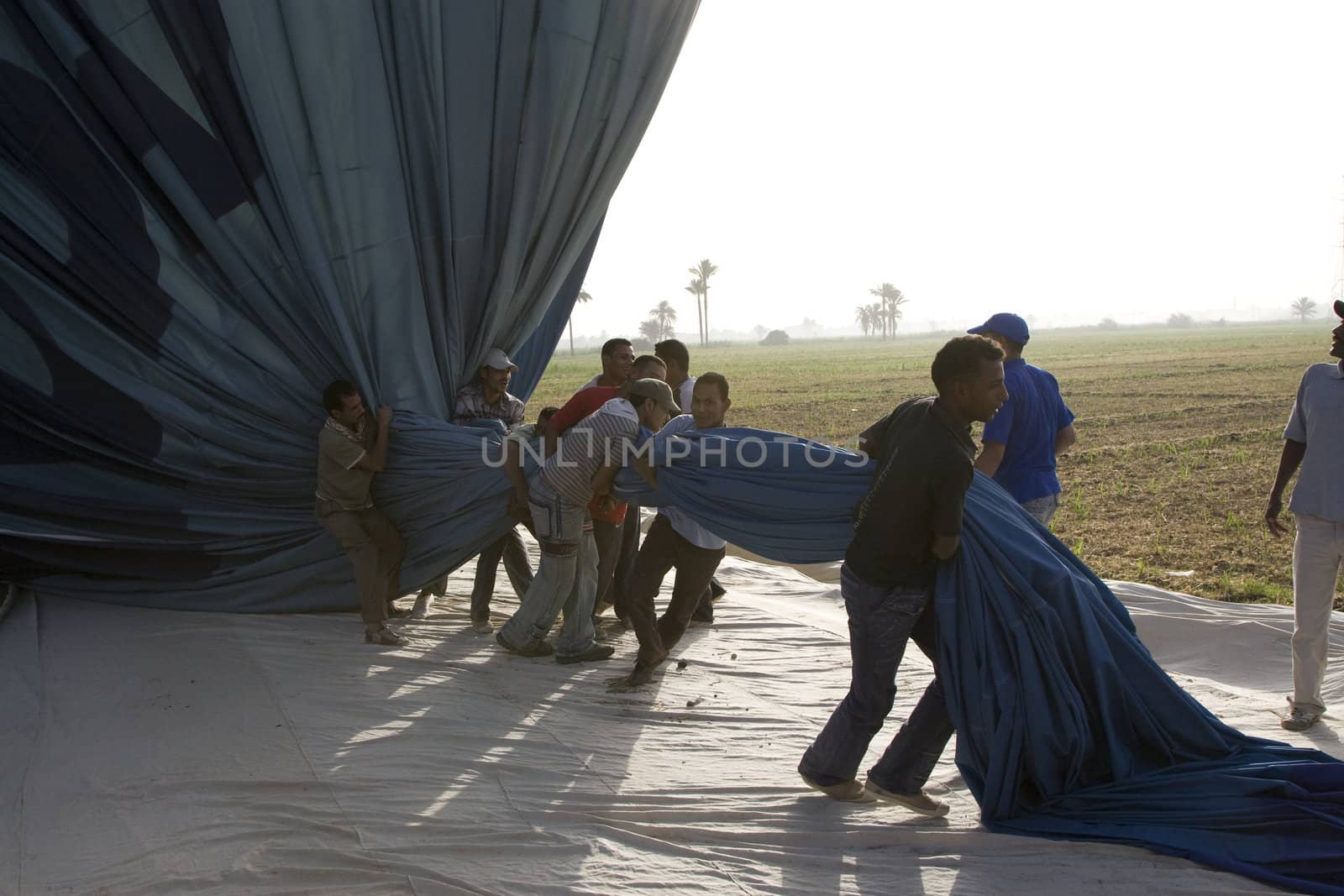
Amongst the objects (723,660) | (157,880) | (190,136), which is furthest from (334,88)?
(157,880)

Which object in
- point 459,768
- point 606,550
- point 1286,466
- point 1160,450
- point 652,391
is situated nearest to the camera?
point 459,768

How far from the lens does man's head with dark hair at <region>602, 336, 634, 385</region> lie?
555cm

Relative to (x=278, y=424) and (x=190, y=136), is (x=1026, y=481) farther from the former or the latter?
(x=190, y=136)

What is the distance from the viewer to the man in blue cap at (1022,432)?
15.0 ft

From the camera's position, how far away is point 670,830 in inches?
130

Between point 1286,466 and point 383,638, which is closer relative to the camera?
point 1286,466

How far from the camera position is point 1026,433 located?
4578mm

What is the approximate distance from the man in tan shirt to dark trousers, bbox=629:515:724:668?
1.16m

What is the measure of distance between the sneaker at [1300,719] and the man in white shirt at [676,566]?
2.29 metres

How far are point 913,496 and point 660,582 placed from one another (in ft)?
6.15

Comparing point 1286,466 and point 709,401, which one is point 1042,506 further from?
point 709,401

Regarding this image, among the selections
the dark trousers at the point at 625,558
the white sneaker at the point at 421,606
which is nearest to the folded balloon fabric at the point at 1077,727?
the dark trousers at the point at 625,558

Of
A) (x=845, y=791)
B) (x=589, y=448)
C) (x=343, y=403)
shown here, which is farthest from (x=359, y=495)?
(x=845, y=791)

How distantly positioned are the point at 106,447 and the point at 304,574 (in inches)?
43.3
